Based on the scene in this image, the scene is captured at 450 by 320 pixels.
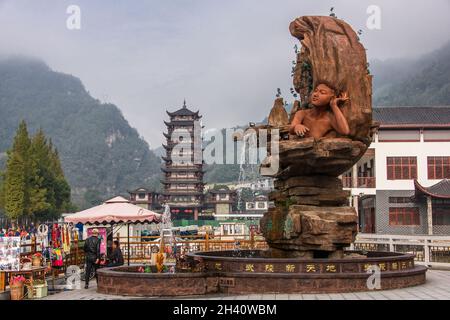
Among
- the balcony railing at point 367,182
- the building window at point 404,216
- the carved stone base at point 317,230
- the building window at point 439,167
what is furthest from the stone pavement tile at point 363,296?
the building window at point 439,167

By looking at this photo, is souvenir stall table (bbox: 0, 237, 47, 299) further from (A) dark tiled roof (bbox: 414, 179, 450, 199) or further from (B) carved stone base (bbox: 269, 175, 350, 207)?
(A) dark tiled roof (bbox: 414, 179, 450, 199)

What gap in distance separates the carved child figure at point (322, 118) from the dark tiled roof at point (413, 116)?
25.4 metres

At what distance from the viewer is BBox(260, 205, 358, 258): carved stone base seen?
1028 cm

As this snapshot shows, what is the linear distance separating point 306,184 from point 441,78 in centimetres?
11038

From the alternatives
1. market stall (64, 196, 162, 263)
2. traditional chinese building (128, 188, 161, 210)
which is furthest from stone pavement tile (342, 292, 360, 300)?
traditional chinese building (128, 188, 161, 210)

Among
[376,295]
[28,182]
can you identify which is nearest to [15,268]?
[376,295]

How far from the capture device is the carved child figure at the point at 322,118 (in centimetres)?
1041

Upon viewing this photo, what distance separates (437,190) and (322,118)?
2502cm

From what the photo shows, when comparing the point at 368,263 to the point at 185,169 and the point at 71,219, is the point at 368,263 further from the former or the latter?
the point at 185,169

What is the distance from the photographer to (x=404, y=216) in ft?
116

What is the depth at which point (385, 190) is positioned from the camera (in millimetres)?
35469

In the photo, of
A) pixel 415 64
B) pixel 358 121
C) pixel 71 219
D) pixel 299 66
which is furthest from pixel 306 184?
pixel 415 64

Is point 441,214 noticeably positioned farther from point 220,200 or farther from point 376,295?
point 220,200

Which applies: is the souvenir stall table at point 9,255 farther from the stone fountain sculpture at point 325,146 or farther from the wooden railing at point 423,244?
the wooden railing at point 423,244
